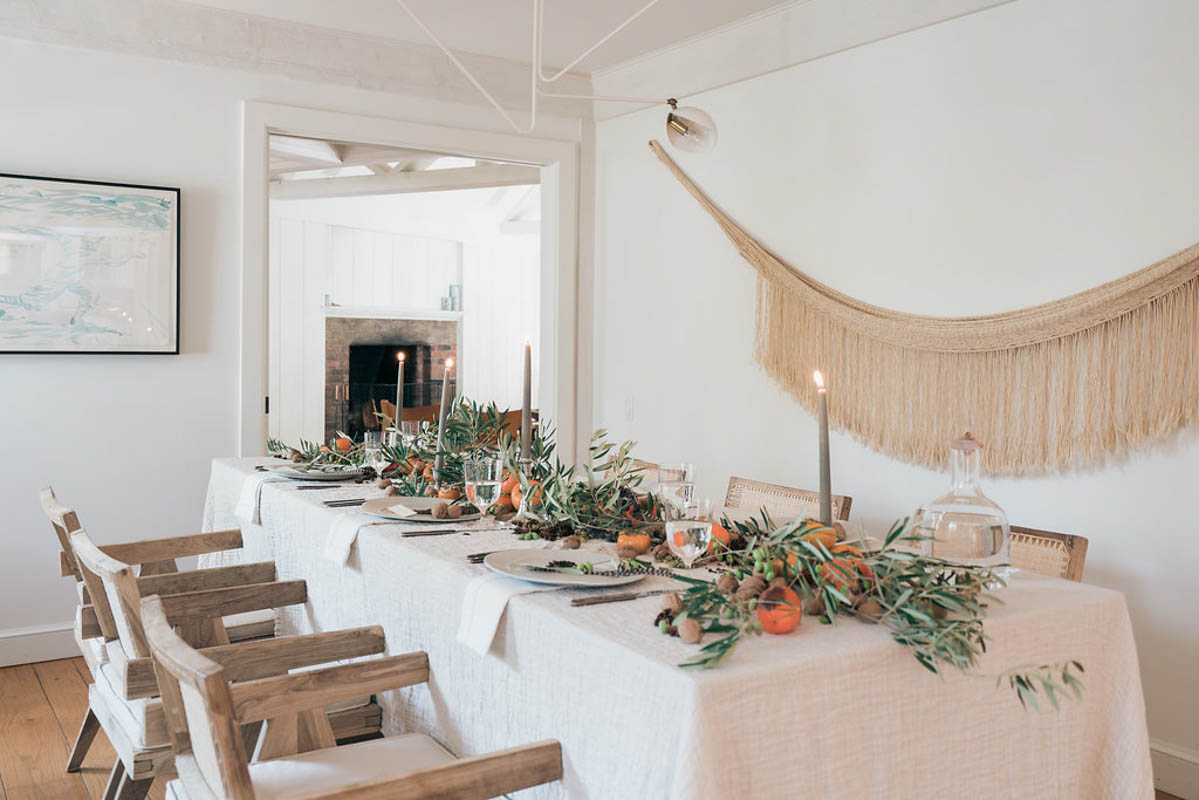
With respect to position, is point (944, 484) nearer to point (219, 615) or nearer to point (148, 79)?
point (219, 615)

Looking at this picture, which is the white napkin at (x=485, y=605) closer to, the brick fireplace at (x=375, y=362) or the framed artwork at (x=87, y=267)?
the framed artwork at (x=87, y=267)

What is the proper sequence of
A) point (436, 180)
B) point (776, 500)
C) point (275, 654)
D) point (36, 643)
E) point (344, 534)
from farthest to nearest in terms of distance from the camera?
1. point (436, 180)
2. point (36, 643)
3. point (776, 500)
4. point (344, 534)
5. point (275, 654)

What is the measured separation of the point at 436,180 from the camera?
6.51m

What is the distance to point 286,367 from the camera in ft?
26.8

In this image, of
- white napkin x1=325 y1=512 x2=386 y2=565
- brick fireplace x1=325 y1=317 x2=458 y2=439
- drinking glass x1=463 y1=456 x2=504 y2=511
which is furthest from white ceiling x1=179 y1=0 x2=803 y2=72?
brick fireplace x1=325 y1=317 x2=458 y2=439

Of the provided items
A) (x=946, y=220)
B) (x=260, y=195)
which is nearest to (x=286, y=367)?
(x=260, y=195)

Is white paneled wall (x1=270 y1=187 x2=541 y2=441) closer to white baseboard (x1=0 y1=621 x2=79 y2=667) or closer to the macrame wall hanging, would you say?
the macrame wall hanging

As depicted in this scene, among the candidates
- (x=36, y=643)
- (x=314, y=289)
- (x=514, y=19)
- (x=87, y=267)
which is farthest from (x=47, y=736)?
(x=314, y=289)

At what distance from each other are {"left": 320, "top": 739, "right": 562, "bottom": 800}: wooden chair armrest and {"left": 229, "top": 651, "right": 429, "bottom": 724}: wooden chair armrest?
0.32 metres

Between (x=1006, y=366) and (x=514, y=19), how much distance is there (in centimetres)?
235

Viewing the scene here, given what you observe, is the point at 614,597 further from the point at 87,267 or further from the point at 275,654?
the point at 87,267

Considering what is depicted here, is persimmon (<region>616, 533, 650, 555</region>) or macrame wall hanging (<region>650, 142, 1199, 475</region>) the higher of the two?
macrame wall hanging (<region>650, 142, 1199, 475</region>)

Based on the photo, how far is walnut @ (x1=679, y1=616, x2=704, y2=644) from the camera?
123 centimetres

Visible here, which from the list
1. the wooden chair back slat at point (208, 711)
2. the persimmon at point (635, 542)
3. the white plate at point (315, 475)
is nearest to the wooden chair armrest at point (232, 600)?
the white plate at point (315, 475)
